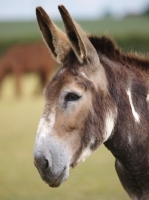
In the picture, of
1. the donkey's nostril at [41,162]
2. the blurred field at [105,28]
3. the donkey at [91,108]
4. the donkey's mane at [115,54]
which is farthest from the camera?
the blurred field at [105,28]

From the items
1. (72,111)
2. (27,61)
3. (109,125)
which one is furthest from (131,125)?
(27,61)

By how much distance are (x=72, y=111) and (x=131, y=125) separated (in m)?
0.60

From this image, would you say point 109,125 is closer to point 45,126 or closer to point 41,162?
point 45,126

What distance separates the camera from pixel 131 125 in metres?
5.43

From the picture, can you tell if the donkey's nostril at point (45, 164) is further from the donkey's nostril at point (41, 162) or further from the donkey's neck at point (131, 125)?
the donkey's neck at point (131, 125)

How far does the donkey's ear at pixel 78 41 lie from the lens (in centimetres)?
503

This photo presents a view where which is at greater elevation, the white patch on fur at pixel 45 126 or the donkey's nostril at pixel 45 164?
the white patch on fur at pixel 45 126

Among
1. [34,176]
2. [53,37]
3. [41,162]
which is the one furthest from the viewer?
[34,176]

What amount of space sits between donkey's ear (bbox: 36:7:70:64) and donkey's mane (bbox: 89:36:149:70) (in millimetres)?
239

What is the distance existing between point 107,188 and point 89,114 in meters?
6.93

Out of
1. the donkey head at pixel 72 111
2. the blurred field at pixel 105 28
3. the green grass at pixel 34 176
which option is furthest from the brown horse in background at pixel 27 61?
the donkey head at pixel 72 111

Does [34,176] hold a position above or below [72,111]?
below

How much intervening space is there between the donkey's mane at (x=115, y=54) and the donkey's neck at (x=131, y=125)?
78 mm

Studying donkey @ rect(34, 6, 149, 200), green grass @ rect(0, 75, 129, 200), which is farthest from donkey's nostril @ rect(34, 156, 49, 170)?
green grass @ rect(0, 75, 129, 200)
